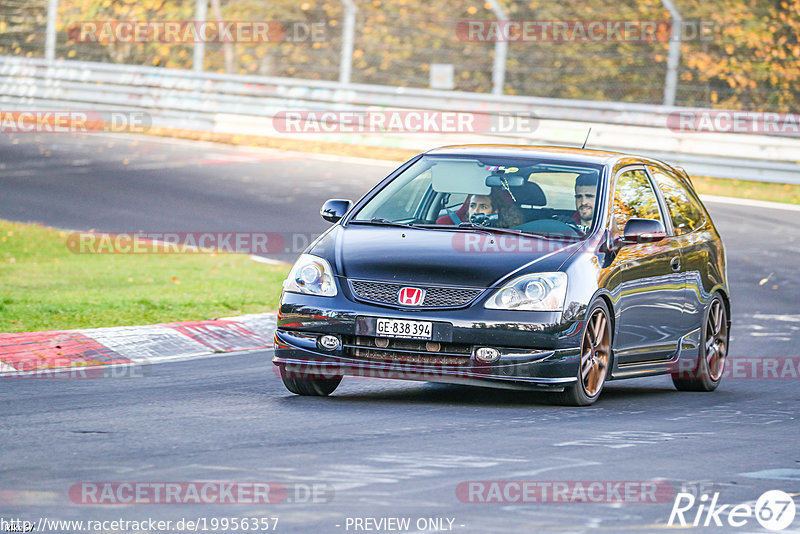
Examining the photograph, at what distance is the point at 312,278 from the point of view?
9.17m

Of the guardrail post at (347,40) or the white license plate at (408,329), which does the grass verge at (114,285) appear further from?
the guardrail post at (347,40)

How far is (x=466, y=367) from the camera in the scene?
29.0 feet

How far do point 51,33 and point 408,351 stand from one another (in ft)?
73.4

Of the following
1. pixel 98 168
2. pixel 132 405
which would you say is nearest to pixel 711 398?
pixel 132 405

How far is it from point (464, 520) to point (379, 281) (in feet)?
10.6

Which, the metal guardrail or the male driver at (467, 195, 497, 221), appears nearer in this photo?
the male driver at (467, 195, 497, 221)

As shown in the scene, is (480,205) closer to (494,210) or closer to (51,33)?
(494,210)

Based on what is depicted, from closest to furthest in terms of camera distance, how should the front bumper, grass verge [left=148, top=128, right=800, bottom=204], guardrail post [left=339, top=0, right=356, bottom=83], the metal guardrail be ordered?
1. the front bumper
2. grass verge [left=148, top=128, right=800, bottom=204]
3. the metal guardrail
4. guardrail post [left=339, top=0, right=356, bottom=83]

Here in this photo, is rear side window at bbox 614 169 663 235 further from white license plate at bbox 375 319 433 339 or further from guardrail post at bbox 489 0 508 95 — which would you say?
guardrail post at bbox 489 0 508 95

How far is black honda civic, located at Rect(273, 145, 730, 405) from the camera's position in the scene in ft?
29.0

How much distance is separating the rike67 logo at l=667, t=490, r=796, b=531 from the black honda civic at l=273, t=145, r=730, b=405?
2460 mm

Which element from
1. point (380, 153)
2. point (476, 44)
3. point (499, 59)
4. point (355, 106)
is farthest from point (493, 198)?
point (476, 44)

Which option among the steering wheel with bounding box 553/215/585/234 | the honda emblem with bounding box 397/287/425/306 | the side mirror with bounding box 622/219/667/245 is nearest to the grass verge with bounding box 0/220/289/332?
the honda emblem with bounding box 397/287/425/306

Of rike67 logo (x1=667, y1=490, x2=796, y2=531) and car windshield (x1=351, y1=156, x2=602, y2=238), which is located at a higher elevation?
car windshield (x1=351, y1=156, x2=602, y2=238)
